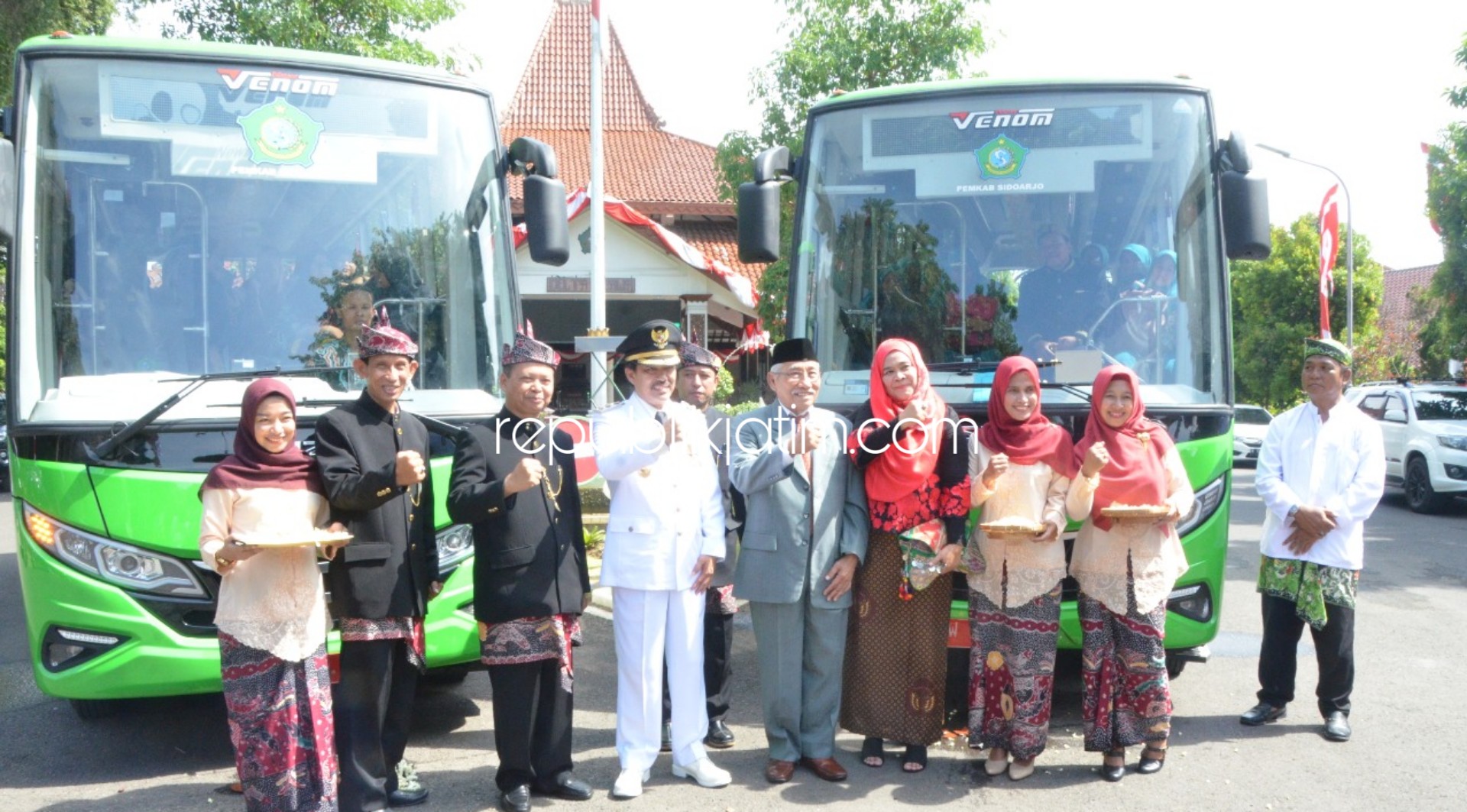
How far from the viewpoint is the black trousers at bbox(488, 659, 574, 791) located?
459 centimetres

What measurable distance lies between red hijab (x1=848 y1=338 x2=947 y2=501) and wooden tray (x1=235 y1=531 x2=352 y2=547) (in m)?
2.02

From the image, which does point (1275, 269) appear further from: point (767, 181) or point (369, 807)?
point (369, 807)

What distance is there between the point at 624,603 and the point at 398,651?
0.85 m

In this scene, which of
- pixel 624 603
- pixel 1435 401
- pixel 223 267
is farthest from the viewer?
pixel 1435 401

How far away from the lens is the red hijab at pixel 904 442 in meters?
4.75

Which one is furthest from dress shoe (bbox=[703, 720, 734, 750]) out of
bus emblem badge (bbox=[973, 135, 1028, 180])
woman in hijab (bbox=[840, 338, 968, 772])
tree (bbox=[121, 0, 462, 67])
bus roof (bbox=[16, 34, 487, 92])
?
tree (bbox=[121, 0, 462, 67])

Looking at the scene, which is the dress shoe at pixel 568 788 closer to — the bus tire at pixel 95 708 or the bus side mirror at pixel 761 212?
the bus tire at pixel 95 708

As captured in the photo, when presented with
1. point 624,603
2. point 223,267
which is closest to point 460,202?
point 223,267

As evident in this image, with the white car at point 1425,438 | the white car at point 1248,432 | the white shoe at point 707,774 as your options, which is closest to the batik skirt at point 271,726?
the white shoe at point 707,774

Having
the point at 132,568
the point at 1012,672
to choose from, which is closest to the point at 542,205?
the point at 132,568

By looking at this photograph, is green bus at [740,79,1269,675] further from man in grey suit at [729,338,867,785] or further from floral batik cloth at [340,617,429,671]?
floral batik cloth at [340,617,429,671]

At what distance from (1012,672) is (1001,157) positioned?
2445 mm

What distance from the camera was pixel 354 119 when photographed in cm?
548

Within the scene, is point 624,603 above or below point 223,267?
below
